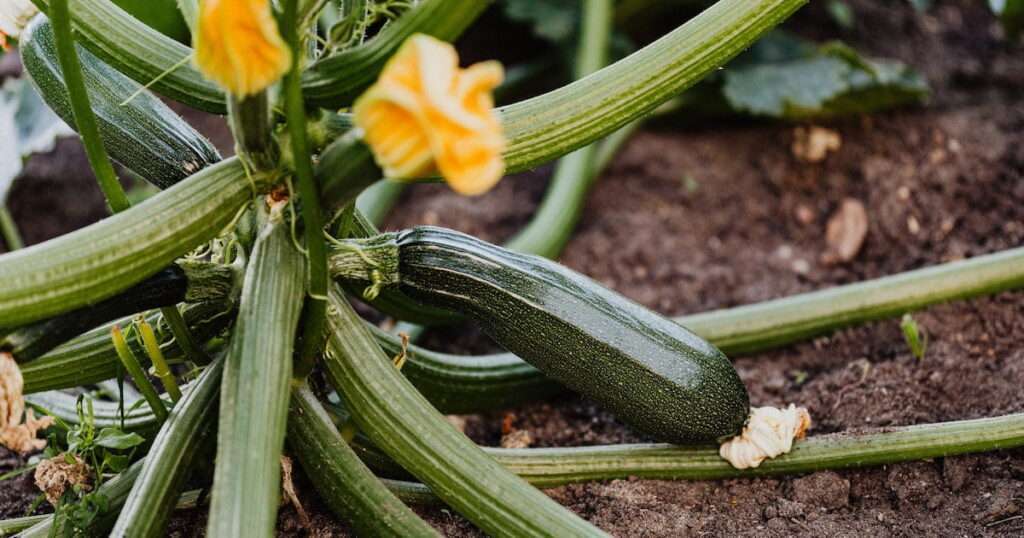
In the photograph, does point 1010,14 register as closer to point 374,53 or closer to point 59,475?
point 374,53

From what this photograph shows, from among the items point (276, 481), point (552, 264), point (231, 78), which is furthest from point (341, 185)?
point (552, 264)

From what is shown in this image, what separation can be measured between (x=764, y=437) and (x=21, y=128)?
208 cm

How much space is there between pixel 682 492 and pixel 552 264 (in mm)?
522

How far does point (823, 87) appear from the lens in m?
3.14

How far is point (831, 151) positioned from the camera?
328cm

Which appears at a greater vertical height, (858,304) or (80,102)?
(858,304)

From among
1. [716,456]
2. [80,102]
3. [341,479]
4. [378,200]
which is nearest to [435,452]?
[341,479]

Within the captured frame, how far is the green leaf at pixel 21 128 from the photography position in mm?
2580

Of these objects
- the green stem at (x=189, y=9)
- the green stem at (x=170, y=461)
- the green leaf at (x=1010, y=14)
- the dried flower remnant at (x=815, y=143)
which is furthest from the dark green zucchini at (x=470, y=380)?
the green leaf at (x=1010, y=14)

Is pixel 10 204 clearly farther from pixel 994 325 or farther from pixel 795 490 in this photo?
pixel 994 325

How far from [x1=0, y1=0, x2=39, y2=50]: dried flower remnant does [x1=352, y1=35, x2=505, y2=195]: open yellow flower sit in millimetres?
1051

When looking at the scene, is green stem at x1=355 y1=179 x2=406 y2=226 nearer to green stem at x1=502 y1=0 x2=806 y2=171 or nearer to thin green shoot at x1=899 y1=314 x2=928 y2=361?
green stem at x1=502 y1=0 x2=806 y2=171

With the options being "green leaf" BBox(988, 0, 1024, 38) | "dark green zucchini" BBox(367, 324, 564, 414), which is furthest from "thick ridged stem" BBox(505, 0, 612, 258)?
"green leaf" BBox(988, 0, 1024, 38)

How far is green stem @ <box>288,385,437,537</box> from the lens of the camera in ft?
5.75
